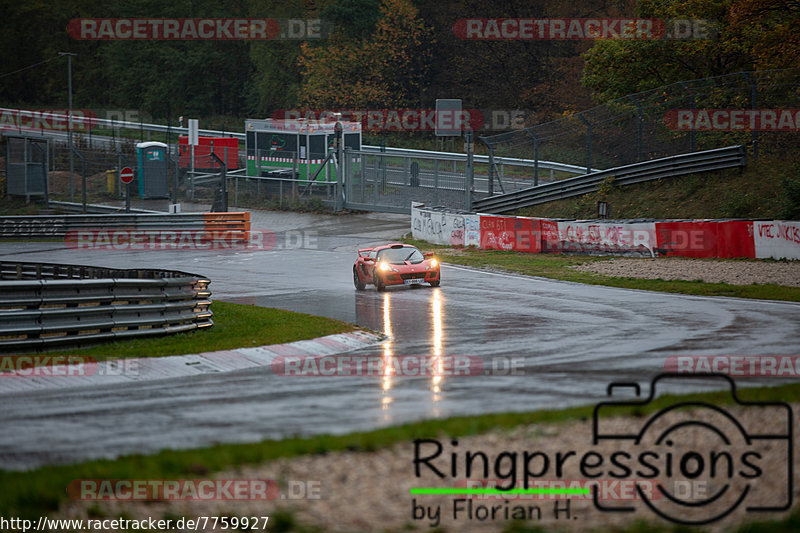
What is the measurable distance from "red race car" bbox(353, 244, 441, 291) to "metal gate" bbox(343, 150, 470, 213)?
1724cm

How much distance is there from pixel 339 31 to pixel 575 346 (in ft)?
206

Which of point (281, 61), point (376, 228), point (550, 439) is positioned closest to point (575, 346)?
point (550, 439)

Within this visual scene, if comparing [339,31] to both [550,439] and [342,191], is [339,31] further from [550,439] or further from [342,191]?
[550,439]

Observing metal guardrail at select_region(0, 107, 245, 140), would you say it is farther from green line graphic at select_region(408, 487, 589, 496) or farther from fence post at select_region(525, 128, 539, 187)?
green line graphic at select_region(408, 487, 589, 496)

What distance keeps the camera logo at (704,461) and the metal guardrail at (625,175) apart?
26.9 metres

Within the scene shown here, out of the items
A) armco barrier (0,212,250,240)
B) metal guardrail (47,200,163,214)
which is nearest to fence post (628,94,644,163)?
armco barrier (0,212,250,240)

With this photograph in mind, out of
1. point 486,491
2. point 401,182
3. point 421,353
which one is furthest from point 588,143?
point 486,491

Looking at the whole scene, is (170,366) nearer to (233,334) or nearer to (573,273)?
(233,334)

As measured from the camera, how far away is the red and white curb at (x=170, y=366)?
1245 centimetres

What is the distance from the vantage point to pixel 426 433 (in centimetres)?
825

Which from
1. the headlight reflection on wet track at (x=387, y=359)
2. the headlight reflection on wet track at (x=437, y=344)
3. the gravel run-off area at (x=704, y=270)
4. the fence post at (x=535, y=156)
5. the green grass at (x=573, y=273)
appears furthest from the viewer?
the fence post at (x=535, y=156)

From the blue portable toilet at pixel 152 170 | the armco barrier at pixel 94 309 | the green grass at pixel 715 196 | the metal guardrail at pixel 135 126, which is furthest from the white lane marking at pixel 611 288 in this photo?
the metal guardrail at pixel 135 126

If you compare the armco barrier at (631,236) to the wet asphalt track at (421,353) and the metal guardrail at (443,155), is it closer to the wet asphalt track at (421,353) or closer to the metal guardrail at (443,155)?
the wet asphalt track at (421,353)

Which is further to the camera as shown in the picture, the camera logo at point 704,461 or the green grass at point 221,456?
the green grass at point 221,456
